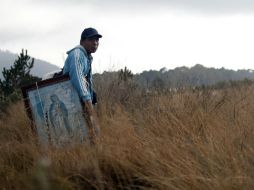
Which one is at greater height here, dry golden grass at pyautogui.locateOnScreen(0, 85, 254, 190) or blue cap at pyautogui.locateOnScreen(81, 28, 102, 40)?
blue cap at pyautogui.locateOnScreen(81, 28, 102, 40)

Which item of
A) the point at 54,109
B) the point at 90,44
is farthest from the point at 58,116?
the point at 90,44

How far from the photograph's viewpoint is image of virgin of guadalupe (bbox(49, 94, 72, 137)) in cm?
481

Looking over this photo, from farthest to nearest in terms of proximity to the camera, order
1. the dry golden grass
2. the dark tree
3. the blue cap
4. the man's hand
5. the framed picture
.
Answer: the dark tree → the blue cap → the framed picture → the man's hand → the dry golden grass

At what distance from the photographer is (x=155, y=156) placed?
3.45m

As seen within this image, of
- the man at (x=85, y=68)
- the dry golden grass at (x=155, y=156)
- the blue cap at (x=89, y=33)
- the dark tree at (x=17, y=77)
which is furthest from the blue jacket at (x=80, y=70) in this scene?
the dark tree at (x=17, y=77)

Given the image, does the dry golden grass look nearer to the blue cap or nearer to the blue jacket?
the blue jacket

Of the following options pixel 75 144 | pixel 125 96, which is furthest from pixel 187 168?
pixel 125 96

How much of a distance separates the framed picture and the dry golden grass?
16 cm

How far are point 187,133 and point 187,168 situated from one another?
3.41ft

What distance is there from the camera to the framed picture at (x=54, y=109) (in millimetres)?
4734

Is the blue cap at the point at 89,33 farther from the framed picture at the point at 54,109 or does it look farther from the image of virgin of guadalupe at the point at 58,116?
the image of virgin of guadalupe at the point at 58,116

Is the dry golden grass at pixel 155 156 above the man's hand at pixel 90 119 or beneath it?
beneath

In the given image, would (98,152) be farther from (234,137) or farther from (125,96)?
(125,96)

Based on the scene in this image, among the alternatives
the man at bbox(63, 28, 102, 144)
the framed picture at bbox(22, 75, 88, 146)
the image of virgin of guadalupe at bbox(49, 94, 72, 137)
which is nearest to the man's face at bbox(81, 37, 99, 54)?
the man at bbox(63, 28, 102, 144)
